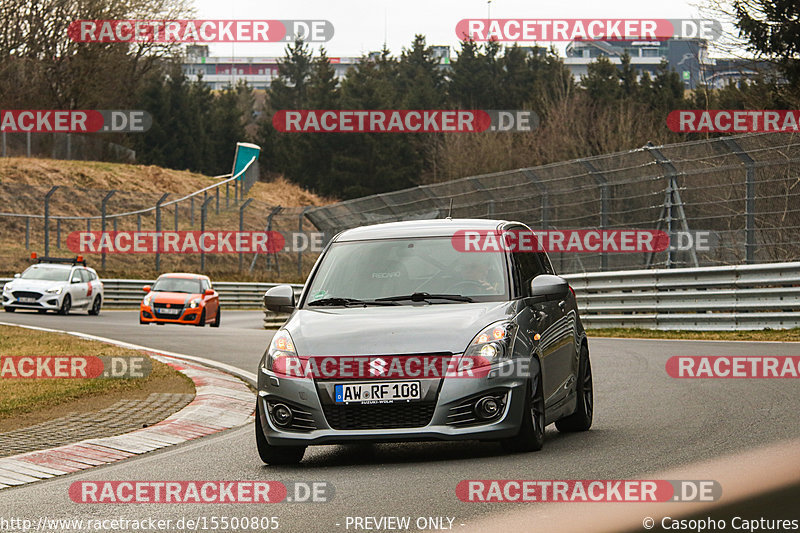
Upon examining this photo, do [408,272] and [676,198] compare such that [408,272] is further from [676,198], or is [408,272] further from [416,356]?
[676,198]

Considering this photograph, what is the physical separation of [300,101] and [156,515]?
106 metres

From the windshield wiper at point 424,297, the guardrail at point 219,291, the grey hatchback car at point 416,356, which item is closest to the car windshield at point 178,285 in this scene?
the guardrail at point 219,291

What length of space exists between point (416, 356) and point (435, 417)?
364 mm

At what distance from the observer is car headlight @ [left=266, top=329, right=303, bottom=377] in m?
7.12

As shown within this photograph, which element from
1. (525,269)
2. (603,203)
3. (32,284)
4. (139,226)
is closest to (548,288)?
(525,269)

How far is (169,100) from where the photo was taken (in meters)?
78.1

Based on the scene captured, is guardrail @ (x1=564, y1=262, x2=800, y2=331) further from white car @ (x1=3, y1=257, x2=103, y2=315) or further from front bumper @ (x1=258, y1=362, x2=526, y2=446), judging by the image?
white car @ (x1=3, y1=257, x2=103, y2=315)

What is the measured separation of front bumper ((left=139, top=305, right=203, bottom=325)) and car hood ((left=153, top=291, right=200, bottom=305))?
23 cm

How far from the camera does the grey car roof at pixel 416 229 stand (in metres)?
8.36

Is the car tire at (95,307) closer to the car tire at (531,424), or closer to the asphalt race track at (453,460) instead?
the asphalt race track at (453,460)

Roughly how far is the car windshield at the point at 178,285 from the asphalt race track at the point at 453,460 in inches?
811

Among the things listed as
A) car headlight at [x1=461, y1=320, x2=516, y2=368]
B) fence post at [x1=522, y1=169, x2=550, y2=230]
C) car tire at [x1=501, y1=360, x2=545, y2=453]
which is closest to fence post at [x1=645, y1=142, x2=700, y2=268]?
fence post at [x1=522, y1=169, x2=550, y2=230]

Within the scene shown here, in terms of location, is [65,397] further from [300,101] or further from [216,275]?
[300,101]

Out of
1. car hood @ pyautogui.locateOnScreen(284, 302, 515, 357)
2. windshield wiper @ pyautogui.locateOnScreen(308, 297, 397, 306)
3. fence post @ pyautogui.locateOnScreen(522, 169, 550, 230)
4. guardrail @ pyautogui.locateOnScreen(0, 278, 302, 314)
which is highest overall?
fence post @ pyautogui.locateOnScreen(522, 169, 550, 230)
